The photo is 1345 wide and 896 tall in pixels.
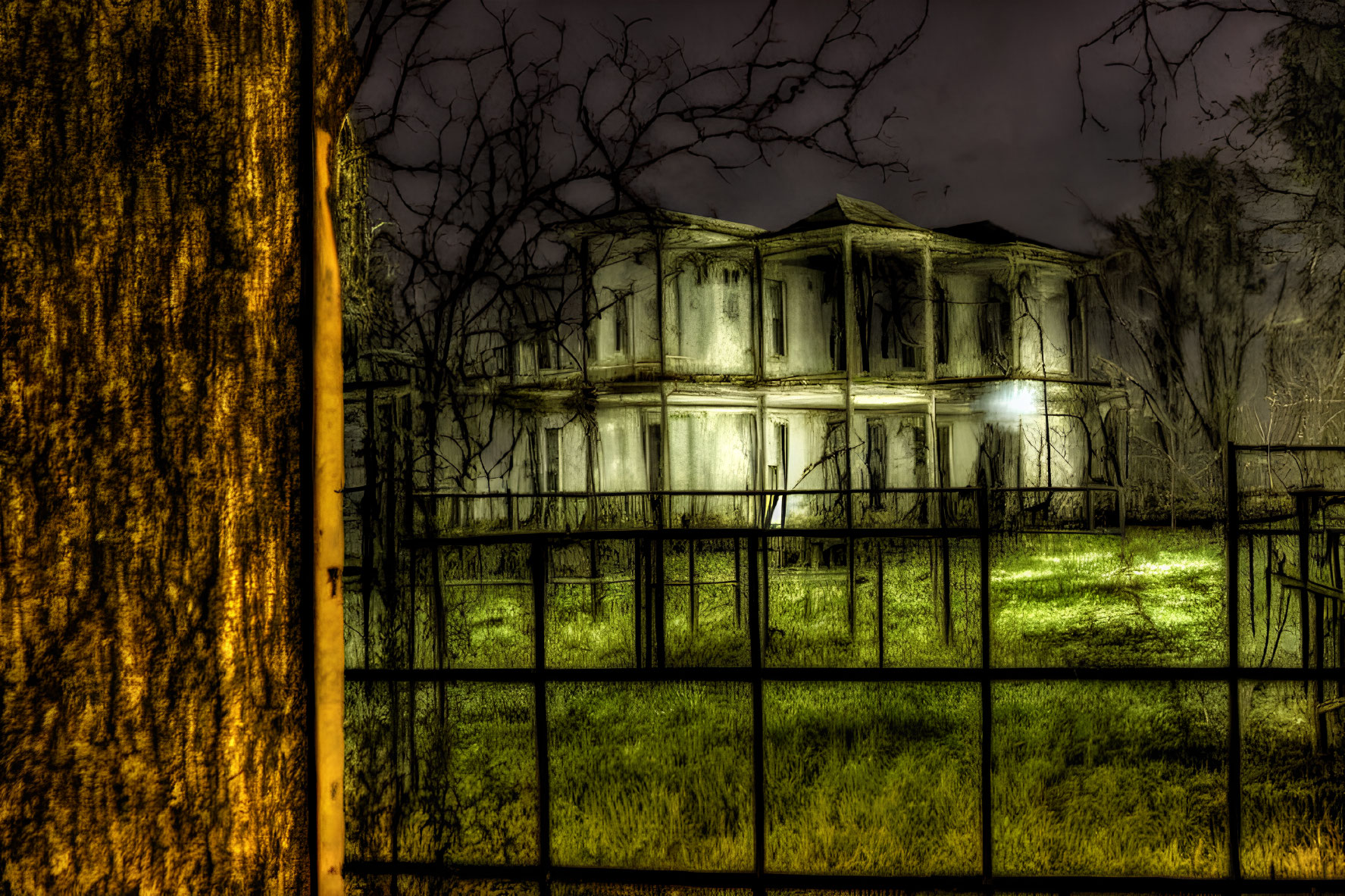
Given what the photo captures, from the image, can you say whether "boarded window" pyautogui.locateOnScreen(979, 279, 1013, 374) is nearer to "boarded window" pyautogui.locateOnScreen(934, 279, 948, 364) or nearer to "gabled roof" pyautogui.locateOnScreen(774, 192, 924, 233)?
"boarded window" pyautogui.locateOnScreen(934, 279, 948, 364)

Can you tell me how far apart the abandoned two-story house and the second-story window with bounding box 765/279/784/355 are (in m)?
0.04

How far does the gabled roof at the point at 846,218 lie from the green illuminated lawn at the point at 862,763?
31.0 ft

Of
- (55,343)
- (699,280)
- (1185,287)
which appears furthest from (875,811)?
(1185,287)

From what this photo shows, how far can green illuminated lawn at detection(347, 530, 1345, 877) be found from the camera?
4.40m

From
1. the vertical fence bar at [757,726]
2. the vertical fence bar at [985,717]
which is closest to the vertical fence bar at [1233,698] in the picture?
the vertical fence bar at [985,717]

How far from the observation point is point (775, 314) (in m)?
Result: 19.2

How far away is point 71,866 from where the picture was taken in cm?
108

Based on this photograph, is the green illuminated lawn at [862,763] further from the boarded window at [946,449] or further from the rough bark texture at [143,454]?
the boarded window at [946,449]

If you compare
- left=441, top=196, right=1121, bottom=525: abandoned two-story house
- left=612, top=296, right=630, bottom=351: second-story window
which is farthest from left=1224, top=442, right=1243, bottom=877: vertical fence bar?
left=612, top=296, right=630, bottom=351: second-story window

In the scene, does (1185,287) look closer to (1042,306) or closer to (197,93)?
(1042,306)

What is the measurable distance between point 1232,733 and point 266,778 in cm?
315

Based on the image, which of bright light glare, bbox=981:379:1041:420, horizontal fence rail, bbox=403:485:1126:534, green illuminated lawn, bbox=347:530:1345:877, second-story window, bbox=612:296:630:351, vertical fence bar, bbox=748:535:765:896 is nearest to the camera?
vertical fence bar, bbox=748:535:765:896

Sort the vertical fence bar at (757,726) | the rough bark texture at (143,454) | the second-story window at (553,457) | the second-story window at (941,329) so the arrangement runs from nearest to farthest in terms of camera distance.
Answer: the rough bark texture at (143,454), the vertical fence bar at (757,726), the second-story window at (553,457), the second-story window at (941,329)

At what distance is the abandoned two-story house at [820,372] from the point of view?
17359 mm
